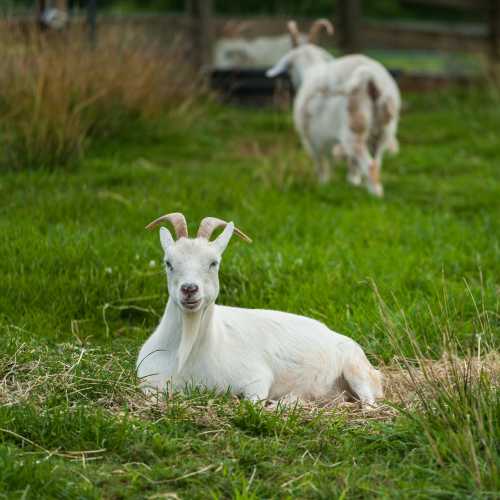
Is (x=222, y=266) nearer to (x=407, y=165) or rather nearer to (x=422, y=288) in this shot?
(x=422, y=288)

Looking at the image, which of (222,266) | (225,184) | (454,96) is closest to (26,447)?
(222,266)

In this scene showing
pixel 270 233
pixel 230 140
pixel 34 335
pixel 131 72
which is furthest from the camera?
pixel 230 140

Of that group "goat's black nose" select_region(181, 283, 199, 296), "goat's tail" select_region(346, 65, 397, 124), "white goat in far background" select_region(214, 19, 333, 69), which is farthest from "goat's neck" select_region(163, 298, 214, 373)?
"white goat in far background" select_region(214, 19, 333, 69)

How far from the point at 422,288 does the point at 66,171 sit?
3670 mm

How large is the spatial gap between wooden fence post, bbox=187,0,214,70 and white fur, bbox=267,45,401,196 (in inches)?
201

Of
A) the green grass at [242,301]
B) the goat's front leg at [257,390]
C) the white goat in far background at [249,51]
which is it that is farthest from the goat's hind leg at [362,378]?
the white goat in far background at [249,51]

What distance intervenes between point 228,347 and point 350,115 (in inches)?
192

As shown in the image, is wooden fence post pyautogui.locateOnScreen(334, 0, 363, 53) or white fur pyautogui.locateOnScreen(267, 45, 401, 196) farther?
wooden fence post pyautogui.locateOnScreen(334, 0, 363, 53)

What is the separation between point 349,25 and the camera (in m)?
16.3

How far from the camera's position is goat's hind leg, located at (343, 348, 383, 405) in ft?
16.6

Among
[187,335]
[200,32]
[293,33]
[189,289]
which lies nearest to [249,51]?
[200,32]

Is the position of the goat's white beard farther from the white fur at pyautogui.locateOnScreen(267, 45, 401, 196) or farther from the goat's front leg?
the white fur at pyautogui.locateOnScreen(267, 45, 401, 196)

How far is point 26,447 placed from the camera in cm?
397

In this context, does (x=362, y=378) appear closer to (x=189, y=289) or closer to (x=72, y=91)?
(x=189, y=289)
